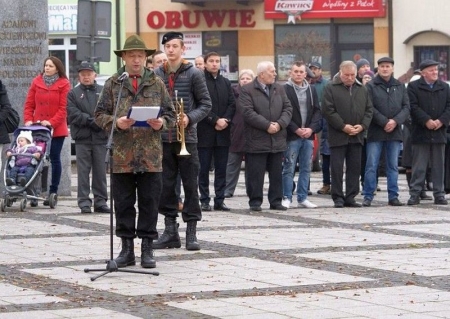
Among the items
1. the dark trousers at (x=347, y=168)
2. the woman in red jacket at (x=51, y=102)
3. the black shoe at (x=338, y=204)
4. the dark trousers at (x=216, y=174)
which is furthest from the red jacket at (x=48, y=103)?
the black shoe at (x=338, y=204)

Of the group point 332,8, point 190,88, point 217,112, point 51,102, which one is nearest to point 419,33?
point 332,8

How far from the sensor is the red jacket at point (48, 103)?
62.7ft

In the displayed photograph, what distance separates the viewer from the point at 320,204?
19.9m

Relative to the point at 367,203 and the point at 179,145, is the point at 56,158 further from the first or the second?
the point at 179,145

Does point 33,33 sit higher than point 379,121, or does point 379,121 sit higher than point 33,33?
point 33,33

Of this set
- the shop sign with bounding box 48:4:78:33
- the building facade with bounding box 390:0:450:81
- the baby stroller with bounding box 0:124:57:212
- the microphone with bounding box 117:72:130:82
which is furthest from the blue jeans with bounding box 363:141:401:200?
the shop sign with bounding box 48:4:78:33

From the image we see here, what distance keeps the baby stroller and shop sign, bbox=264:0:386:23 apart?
25.5 meters

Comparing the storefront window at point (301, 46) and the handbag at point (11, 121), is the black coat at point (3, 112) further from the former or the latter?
the storefront window at point (301, 46)

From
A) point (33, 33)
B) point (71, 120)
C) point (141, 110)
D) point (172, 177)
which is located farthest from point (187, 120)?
point (33, 33)

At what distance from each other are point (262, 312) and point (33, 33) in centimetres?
1195

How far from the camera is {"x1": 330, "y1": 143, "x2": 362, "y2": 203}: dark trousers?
63.7ft

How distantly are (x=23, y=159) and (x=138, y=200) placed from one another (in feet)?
21.2

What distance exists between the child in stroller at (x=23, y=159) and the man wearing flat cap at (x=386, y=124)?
453cm

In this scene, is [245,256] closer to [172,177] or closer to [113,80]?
[172,177]
